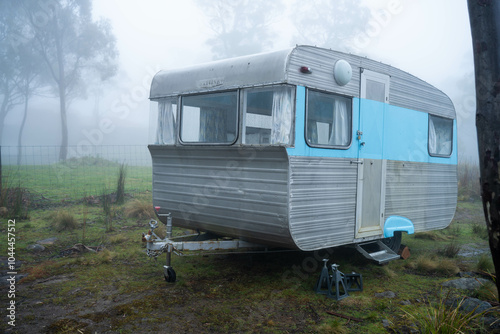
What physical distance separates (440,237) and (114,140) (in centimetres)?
2608

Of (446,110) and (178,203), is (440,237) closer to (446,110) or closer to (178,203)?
(446,110)

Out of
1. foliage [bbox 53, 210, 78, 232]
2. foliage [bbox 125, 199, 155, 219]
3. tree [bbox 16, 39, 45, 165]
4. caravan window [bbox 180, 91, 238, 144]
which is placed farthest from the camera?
tree [bbox 16, 39, 45, 165]

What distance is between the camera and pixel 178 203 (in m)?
5.82

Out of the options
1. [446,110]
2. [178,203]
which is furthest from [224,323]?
[446,110]

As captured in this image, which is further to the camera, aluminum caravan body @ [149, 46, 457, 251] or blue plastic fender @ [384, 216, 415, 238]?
blue plastic fender @ [384, 216, 415, 238]

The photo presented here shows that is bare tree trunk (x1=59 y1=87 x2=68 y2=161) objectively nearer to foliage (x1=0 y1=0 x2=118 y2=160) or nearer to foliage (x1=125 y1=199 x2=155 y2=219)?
foliage (x1=0 y1=0 x2=118 y2=160)

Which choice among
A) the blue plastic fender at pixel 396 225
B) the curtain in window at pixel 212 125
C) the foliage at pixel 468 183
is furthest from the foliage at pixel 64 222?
the foliage at pixel 468 183

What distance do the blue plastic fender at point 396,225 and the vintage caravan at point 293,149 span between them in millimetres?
25

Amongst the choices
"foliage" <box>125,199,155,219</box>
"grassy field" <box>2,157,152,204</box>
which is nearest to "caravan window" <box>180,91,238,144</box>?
"foliage" <box>125,199,155,219</box>

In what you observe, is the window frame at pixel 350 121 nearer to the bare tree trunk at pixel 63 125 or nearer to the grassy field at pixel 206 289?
the grassy field at pixel 206 289

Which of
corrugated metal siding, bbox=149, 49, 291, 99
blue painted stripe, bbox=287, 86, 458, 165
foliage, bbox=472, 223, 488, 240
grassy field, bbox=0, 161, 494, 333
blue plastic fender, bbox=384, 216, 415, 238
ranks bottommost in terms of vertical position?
grassy field, bbox=0, 161, 494, 333

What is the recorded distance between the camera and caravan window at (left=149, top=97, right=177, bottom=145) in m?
5.88

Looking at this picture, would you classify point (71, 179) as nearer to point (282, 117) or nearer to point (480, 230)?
point (282, 117)

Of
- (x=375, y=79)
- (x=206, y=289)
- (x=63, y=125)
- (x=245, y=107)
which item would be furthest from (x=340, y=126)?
(x=63, y=125)
